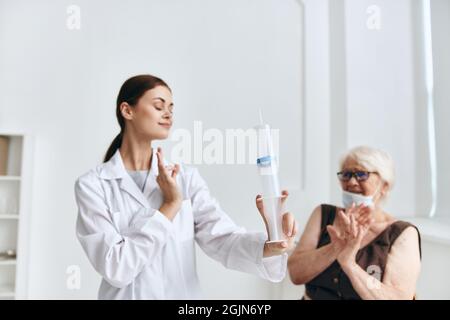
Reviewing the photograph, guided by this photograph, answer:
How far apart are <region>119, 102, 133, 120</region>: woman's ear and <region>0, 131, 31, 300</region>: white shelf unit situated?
0.23 m

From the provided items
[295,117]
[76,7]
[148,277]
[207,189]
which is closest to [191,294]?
[148,277]

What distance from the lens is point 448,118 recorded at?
98cm

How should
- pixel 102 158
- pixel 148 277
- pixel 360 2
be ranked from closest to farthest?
pixel 148 277 < pixel 102 158 < pixel 360 2

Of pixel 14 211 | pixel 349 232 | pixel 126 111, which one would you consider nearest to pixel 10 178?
pixel 14 211

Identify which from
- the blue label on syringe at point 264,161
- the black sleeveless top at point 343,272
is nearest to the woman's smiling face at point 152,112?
the blue label on syringe at point 264,161

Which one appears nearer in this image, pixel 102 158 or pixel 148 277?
pixel 148 277

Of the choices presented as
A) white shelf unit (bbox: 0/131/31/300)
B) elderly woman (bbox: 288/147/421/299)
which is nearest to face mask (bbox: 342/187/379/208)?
elderly woman (bbox: 288/147/421/299)

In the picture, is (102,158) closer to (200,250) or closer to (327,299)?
(200,250)

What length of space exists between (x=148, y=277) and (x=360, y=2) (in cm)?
73

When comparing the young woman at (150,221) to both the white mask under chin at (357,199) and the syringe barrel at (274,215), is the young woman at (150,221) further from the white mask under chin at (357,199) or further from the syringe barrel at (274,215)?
the white mask under chin at (357,199)

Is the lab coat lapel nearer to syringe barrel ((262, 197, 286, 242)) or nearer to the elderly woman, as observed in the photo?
syringe barrel ((262, 197, 286, 242))

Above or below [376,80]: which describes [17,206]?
below

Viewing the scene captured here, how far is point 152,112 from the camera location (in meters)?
0.75

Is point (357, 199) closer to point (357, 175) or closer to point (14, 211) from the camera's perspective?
point (357, 175)
